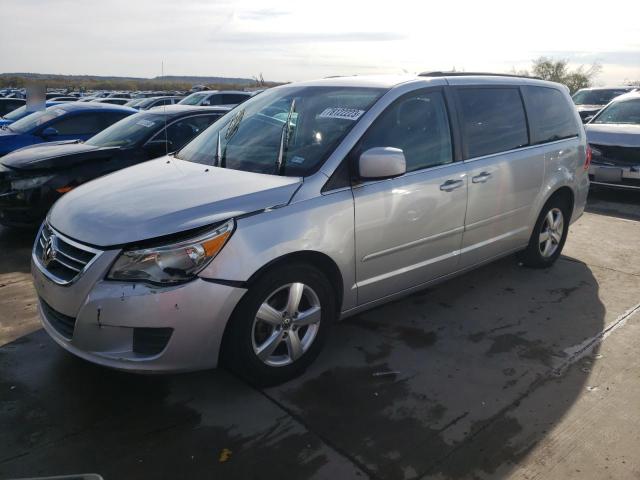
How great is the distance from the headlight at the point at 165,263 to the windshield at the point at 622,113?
8.41 m

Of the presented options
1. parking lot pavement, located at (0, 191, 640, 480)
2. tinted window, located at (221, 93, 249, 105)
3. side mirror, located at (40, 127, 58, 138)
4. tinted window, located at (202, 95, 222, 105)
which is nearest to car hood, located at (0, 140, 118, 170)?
side mirror, located at (40, 127, 58, 138)

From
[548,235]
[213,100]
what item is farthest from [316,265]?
[213,100]

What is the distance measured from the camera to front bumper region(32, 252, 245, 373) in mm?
2760

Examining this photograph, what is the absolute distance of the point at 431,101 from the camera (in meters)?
3.99

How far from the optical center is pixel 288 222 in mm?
3080

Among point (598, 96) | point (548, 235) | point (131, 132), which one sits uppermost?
point (598, 96)

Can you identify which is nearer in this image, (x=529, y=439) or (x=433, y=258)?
(x=529, y=439)

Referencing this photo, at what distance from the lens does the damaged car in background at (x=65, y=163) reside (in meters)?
5.73

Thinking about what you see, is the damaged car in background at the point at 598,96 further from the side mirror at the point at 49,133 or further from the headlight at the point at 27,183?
the headlight at the point at 27,183

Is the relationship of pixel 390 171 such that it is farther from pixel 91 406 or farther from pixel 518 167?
pixel 91 406

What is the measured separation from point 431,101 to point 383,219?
105 centimetres

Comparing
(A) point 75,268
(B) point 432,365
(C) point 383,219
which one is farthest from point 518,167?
(A) point 75,268

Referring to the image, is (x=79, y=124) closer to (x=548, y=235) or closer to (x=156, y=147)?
(x=156, y=147)

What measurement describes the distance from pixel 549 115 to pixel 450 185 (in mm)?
1792
